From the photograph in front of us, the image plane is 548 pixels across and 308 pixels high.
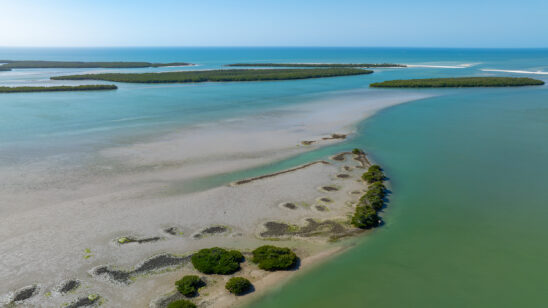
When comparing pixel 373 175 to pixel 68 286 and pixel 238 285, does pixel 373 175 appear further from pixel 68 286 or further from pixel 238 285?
pixel 68 286

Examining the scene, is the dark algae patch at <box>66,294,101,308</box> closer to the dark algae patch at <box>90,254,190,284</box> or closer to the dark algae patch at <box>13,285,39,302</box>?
the dark algae patch at <box>90,254,190,284</box>

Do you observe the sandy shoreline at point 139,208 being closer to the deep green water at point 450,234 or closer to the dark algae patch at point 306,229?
the dark algae patch at point 306,229

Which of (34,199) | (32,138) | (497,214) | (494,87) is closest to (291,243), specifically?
(497,214)

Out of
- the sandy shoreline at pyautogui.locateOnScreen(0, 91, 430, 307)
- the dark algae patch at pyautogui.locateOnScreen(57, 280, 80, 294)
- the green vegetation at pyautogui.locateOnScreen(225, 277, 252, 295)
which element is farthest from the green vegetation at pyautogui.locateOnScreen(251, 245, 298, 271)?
the dark algae patch at pyautogui.locateOnScreen(57, 280, 80, 294)

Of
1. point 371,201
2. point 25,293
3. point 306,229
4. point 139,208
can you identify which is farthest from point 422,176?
point 25,293

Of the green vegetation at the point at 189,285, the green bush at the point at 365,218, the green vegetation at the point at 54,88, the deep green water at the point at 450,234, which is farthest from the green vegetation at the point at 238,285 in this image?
the green vegetation at the point at 54,88

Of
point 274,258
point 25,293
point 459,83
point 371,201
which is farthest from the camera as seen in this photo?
point 459,83

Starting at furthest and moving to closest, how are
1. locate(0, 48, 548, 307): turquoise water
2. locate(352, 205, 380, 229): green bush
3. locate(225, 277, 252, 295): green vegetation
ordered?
1. locate(352, 205, 380, 229): green bush
2. locate(0, 48, 548, 307): turquoise water
3. locate(225, 277, 252, 295): green vegetation
